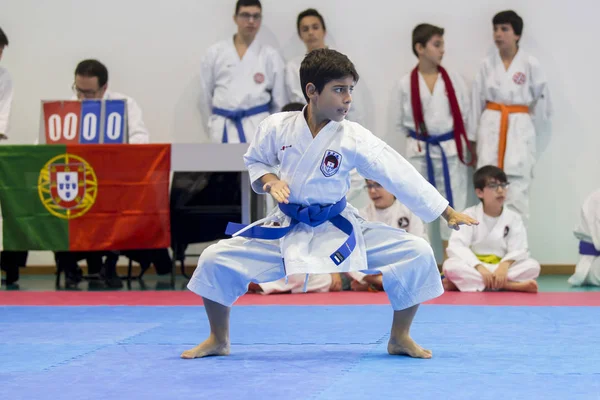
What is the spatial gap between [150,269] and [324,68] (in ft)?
15.4

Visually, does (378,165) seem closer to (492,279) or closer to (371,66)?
(492,279)

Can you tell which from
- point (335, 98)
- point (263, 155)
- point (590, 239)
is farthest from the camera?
point (590, 239)

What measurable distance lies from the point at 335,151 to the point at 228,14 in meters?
4.58

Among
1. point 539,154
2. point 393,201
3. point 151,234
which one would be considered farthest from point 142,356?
point 539,154

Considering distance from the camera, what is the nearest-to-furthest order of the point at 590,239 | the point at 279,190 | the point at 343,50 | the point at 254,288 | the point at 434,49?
the point at 279,190 → the point at 254,288 → the point at 590,239 → the point at 434,49 → the point at 343,50

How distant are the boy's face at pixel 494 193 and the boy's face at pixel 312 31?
6.23 feet

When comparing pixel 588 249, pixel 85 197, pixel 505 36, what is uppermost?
pixel 505 36

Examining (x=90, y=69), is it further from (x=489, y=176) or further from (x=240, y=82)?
(x=489, y=176)

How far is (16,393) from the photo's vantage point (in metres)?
2.54

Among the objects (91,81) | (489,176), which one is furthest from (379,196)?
(91,81)

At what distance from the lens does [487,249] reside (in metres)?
5.80

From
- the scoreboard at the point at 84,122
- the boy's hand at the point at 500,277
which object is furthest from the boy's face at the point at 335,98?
the scoreboard at the point at 84,122

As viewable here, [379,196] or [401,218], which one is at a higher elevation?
[379,196]

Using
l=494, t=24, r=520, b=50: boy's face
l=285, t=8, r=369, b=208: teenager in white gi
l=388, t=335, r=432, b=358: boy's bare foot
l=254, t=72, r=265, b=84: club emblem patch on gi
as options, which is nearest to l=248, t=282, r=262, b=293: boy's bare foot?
l=285, t=8, r=369, b=208: teenager in white gi
